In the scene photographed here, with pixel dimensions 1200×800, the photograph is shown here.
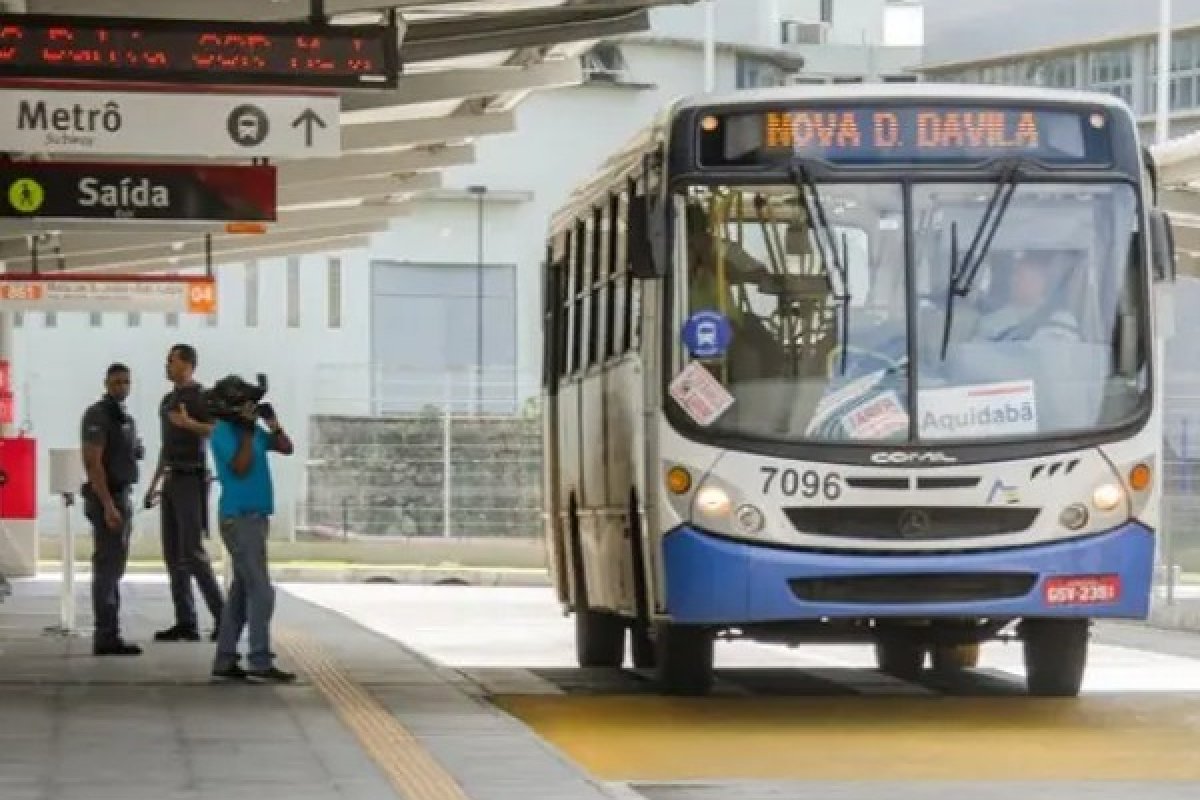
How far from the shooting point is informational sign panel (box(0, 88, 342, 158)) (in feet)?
58.9

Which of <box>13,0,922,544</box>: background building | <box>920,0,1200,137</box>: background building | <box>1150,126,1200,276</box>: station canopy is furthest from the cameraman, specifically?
<box>920,0,1200,137</box>: background building

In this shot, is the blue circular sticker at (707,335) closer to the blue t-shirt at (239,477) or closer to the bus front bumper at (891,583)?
the bus front bumper at (891,583)

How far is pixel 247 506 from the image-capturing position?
17.9 m

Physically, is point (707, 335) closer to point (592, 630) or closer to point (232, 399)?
point (232, 399)

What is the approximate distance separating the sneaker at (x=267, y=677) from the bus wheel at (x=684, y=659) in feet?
6.64

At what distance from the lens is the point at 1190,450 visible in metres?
33.8

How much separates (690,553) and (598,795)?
492 cm

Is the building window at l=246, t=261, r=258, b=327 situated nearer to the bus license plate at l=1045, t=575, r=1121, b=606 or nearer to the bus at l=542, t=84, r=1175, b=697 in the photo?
the bus at l=542, t=84, r=1175, b=697

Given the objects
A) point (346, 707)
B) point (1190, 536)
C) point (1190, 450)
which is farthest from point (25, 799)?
point (1190, 450)

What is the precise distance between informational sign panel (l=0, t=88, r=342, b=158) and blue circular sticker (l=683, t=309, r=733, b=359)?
2.65m

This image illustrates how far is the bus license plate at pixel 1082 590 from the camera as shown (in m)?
16.7

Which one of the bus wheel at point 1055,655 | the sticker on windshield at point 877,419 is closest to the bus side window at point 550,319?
the bus wheel at point 1055,655

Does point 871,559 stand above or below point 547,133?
below

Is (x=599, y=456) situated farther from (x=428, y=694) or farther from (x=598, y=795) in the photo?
(x=598, y=795)
